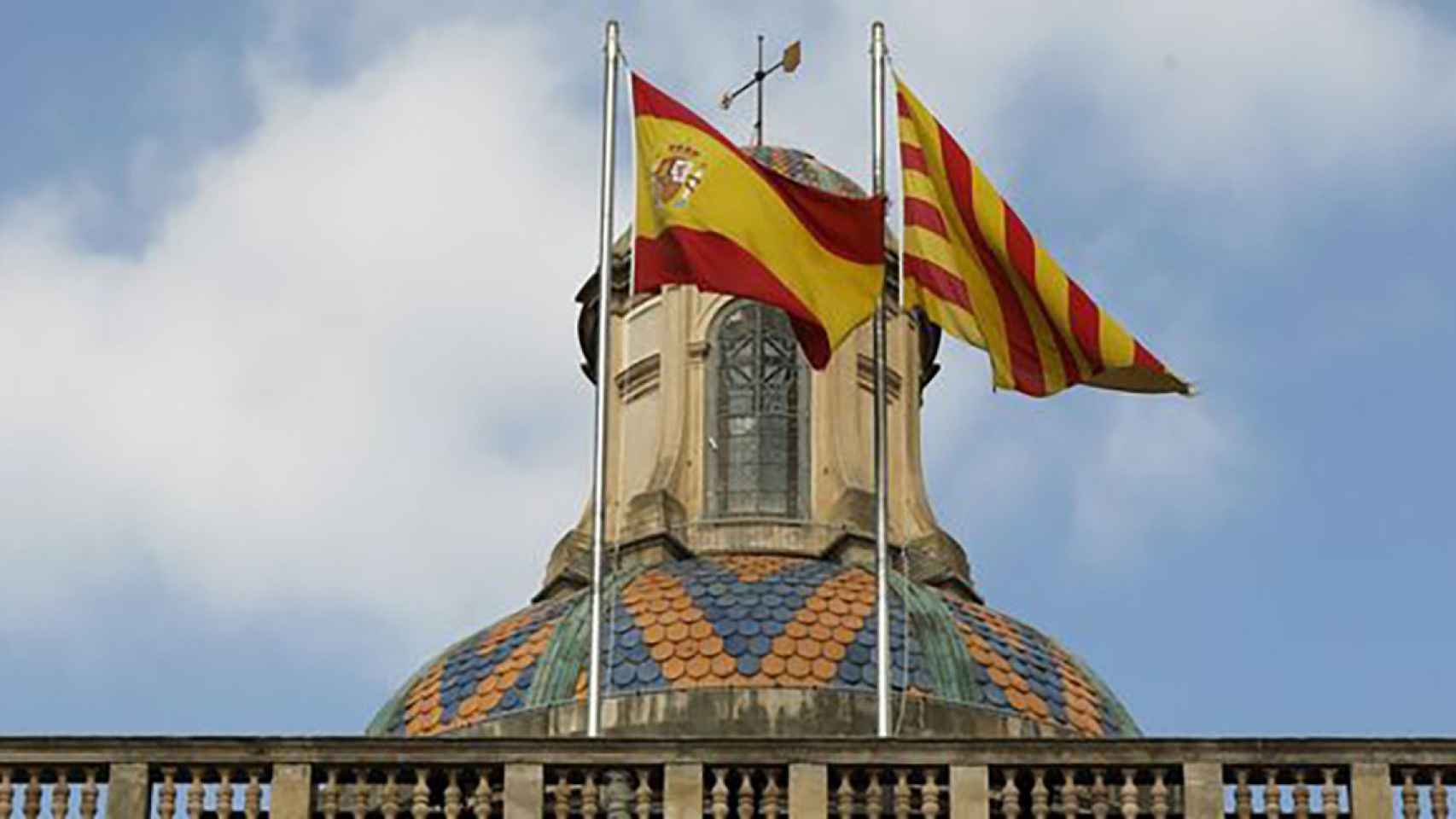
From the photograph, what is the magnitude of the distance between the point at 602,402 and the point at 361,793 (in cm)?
388

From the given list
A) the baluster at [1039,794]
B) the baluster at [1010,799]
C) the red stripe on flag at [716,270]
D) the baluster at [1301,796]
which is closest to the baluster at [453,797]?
the baluster at [1010,799]

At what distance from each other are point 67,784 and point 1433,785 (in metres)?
8.45

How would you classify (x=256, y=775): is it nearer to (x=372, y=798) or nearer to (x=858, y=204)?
(x=372, y=798)

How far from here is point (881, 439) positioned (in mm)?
30094

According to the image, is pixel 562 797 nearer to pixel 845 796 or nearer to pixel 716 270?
pixel 845 796

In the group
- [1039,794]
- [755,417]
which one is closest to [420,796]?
[1039,794]

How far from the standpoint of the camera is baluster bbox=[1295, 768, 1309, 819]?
2706 centimetres

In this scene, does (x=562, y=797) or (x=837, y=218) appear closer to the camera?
(x=562, y=797)

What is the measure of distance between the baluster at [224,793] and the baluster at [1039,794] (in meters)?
4.96

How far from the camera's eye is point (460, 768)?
2731cm

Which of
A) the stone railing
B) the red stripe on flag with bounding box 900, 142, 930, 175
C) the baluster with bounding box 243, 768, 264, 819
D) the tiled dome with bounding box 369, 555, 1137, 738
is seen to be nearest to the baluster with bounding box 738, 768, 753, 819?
the stone railing

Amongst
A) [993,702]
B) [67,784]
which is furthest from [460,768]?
[993,702]

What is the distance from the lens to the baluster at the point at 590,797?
88.4 feet

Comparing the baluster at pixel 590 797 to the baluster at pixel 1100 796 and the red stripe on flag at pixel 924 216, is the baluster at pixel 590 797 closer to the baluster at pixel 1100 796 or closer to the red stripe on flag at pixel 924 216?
the baluster at pixel 1100 796
